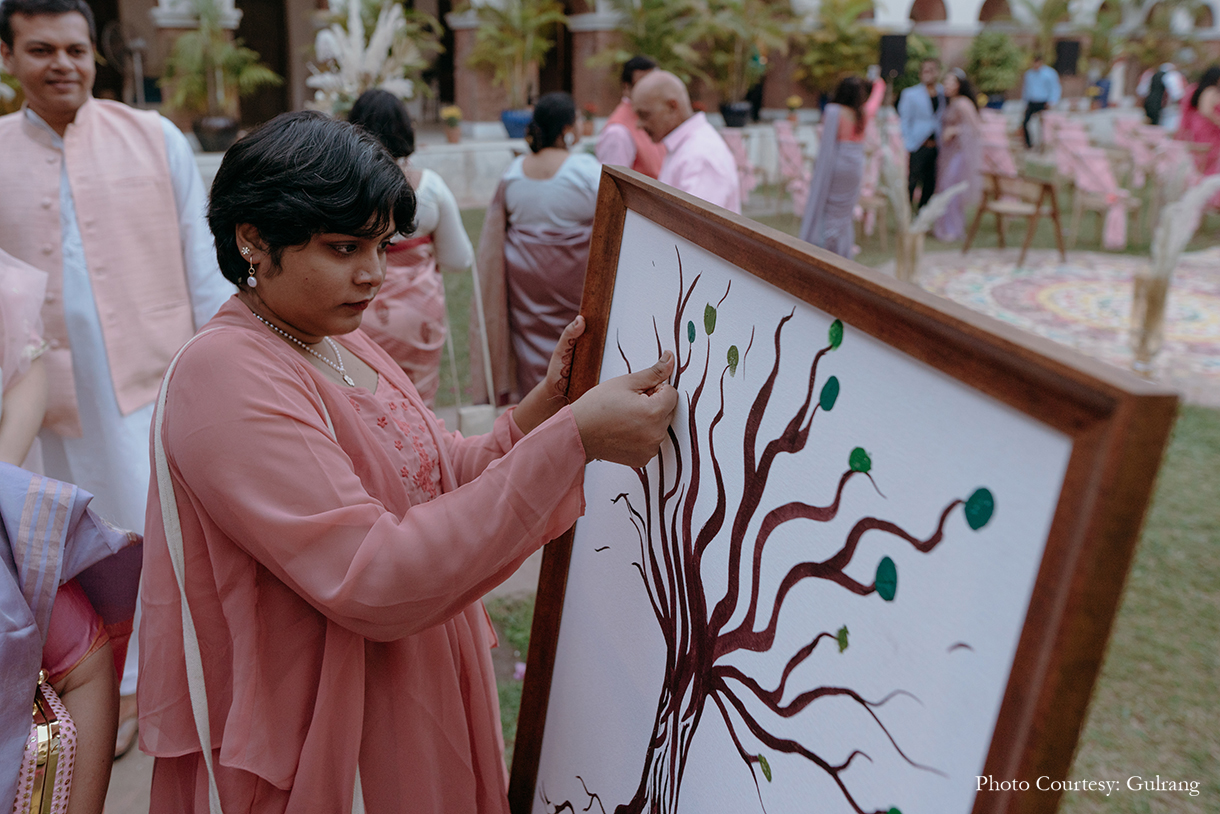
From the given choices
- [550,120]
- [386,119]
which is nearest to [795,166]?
[550,120]

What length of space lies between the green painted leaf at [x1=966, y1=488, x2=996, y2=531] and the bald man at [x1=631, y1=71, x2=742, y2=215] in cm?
294

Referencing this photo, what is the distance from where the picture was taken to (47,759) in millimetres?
1074

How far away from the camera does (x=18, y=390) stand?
1.62 metres

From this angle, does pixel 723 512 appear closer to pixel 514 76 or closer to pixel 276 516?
pixel 276 516

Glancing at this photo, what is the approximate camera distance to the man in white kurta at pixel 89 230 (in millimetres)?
2205

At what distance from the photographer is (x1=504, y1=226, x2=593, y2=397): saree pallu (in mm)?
3795

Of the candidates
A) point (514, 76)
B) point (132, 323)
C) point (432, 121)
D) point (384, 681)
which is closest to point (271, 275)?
point (384, 681)

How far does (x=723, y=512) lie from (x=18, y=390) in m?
1.36

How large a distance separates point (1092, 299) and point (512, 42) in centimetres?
830

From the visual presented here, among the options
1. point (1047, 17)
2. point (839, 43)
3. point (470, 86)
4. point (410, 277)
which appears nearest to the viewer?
point (410, 277)

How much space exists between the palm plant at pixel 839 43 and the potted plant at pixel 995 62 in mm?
3177

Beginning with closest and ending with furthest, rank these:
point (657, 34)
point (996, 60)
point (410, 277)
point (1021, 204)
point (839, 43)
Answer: point (410, 277) < point (1021, 204) < point (657, 34) < point (839, 43) < point (996, 60)

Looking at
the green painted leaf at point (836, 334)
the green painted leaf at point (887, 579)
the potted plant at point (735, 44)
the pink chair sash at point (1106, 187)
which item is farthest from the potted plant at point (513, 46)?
the green painted leaf at point (887, 579)

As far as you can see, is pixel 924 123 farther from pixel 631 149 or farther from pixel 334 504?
pixel 334 504
